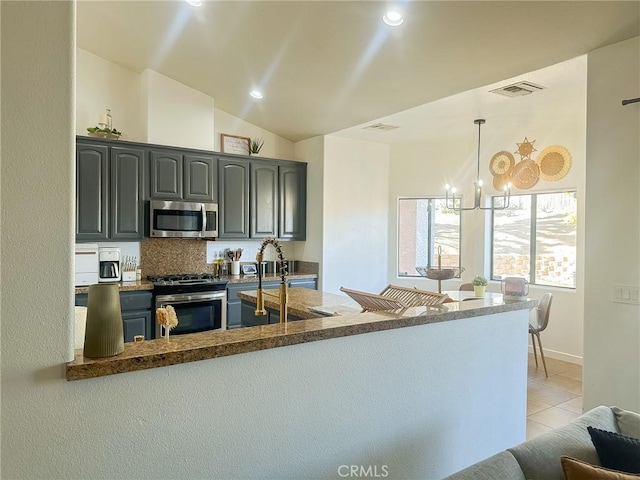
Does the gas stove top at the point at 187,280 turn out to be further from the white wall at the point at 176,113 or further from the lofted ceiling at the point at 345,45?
the lofted ceiling at the point at 345,45

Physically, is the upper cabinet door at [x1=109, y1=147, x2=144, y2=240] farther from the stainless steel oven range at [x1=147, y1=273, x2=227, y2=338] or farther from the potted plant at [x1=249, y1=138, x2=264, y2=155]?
the potted plant at [x1=249, y1=138, x2=264, y2=155]

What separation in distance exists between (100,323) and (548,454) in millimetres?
1520

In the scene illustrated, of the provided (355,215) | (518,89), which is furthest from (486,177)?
(518,89)

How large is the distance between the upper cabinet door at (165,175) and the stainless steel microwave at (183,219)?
10 cm

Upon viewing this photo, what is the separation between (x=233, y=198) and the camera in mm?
4848

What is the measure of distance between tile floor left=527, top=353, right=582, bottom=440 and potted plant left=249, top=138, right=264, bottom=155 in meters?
4.07

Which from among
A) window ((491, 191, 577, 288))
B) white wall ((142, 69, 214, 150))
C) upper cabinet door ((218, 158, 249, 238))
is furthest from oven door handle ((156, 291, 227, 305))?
window ((491, 191, 577, 288))

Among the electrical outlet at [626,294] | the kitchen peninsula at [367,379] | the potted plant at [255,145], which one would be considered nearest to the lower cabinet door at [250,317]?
the kitchen peninsula at [367,379]

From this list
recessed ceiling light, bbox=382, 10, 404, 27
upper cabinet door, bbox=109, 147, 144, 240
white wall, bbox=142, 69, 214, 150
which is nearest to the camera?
recessed ceiling light, bbox=382, 10, 404, 27

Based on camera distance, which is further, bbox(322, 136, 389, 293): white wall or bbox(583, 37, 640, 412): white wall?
bbox(322, 136, 389, 293): white wall

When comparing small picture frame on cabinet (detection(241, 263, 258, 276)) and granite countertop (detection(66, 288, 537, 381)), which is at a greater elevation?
granite countertop (detection(66, 288, 537, 381))

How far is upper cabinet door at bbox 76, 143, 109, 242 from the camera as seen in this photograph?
12.5ft

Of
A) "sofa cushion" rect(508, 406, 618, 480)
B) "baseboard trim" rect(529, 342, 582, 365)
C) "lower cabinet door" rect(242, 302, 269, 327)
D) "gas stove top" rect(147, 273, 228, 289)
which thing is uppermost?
"gas stove top" rect(147, 273, 228, 289)

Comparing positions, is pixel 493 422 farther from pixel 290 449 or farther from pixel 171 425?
pixel 171 425
